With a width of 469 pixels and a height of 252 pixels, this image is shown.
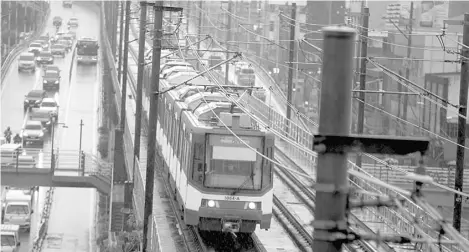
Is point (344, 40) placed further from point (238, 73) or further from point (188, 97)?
point (238, 73)

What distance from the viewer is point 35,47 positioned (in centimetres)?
7800

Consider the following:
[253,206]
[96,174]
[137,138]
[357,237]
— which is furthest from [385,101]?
[357,237]

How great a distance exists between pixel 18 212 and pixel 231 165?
24.3 meters

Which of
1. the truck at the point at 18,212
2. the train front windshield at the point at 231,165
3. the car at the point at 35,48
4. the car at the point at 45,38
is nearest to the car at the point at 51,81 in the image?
the car at the point at 35,48

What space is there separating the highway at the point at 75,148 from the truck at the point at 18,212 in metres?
1.06

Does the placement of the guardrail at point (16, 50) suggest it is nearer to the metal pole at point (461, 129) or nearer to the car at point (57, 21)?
the car at point (57, 21)

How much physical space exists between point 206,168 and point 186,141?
1047 mm

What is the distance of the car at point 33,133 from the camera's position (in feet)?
164

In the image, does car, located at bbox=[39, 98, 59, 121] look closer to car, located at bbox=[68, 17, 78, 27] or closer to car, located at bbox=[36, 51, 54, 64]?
car, located at bbox=[36, 51, 54, 64]

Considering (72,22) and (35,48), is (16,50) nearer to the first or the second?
(35,48)

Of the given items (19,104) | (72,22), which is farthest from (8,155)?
(72,22)

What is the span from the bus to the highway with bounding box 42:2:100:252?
1.92 feet

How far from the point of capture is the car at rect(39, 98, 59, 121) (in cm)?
5475

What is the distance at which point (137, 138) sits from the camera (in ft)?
84.6
